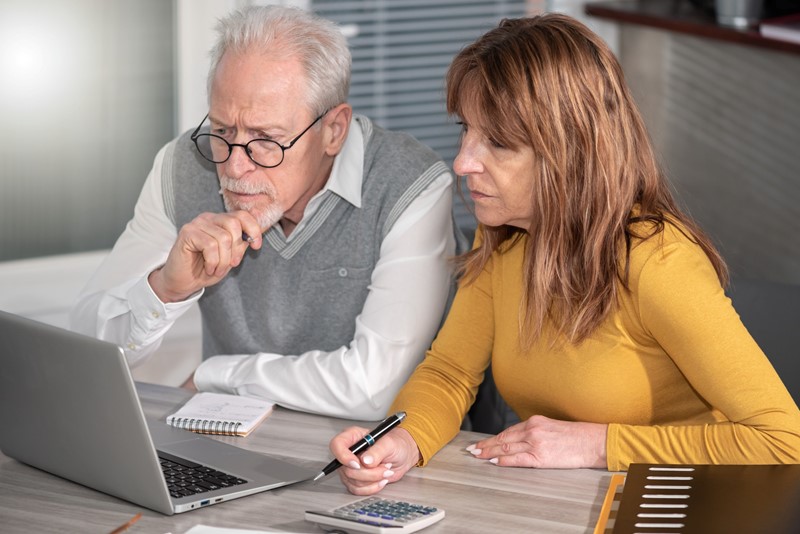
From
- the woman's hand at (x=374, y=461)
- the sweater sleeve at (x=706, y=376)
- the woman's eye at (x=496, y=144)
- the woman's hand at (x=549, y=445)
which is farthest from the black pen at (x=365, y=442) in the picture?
the woman's eye at (x=496, y=144)

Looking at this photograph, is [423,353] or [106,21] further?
[106,21]

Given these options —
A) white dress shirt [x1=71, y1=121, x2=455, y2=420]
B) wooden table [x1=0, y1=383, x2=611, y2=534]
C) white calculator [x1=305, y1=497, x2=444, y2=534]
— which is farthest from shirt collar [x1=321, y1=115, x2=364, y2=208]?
white calculator [x1=305, y1=497, x2=444, y2=534]

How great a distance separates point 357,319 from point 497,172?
423 millimetres

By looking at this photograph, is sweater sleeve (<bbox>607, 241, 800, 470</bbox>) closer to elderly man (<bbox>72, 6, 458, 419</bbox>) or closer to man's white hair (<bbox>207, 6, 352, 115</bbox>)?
elderly man (<bbox>72, 6, 458, 419</bbox>)

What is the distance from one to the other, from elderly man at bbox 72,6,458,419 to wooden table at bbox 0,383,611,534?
0.91 ft

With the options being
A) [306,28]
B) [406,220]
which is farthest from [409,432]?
[306,28]

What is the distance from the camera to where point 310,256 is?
1919 millimetres

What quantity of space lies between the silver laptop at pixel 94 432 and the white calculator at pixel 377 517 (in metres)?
0.12

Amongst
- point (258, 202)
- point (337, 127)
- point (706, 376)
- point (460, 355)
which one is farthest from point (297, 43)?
point (706, 376)

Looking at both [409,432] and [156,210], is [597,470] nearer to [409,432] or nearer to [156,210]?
[409,432]

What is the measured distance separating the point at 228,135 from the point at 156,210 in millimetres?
291

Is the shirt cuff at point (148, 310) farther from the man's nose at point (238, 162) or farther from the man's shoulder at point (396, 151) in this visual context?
the man's shoulder at point (396, 151)

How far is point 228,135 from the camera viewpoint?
5.88 ft

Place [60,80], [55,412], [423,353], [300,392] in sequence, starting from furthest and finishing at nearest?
1. [60,80]
2. [423,353]
3. [300,392]
4. [55,412]
